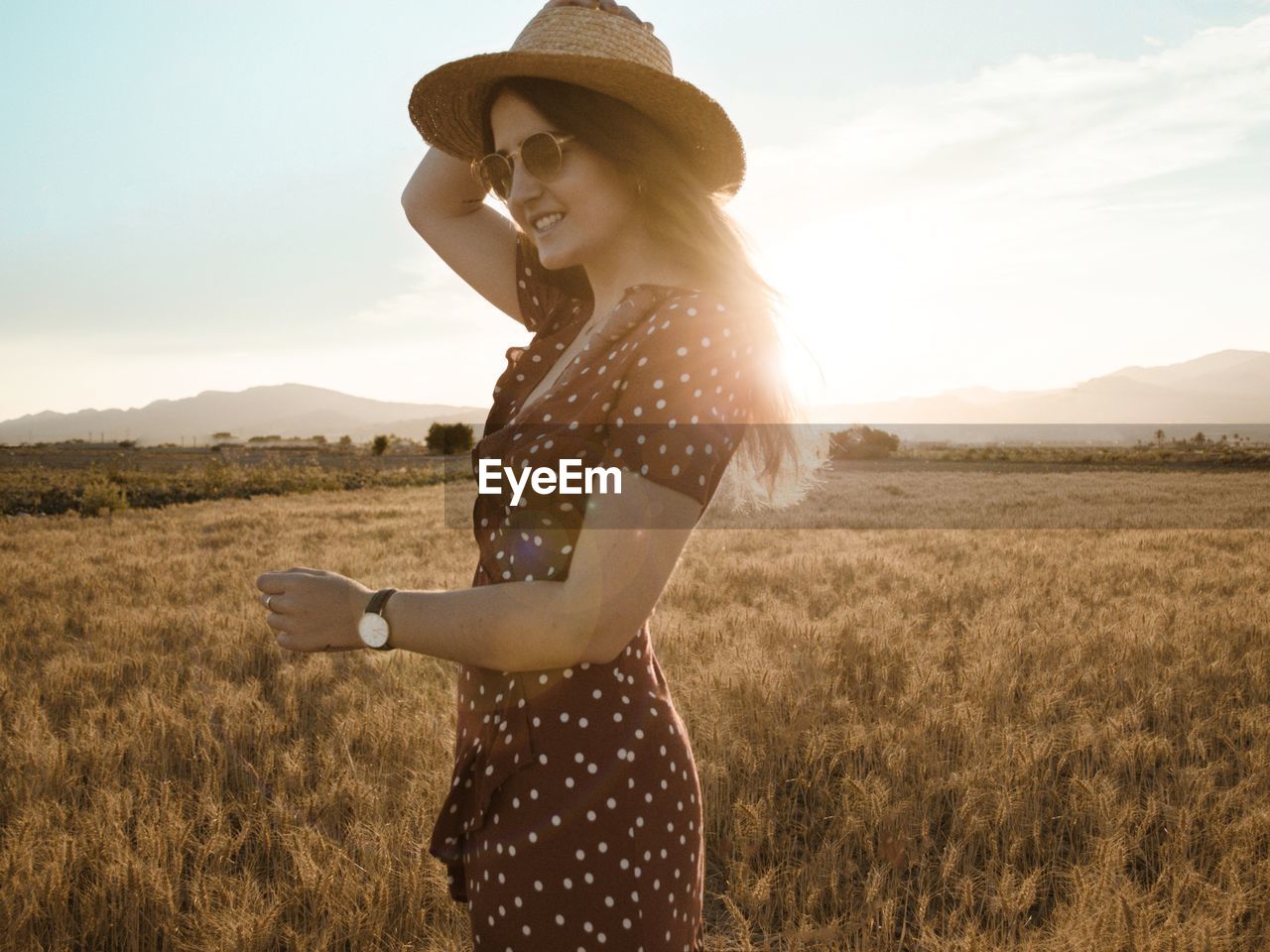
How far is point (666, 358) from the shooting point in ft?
3.82

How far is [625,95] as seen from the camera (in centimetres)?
135

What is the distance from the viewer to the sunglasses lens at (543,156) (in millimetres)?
1346

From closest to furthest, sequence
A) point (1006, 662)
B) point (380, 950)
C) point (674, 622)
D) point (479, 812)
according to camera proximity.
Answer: point (479, 812) → point (380, 950) → point (1006, 662) → point (674, 622)

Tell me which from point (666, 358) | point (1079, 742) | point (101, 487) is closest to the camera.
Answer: point (666, 358)

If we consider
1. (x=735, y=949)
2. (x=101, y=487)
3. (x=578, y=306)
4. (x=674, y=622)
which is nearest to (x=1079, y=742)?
(x=735, y=949)

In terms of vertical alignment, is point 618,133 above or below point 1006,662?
above

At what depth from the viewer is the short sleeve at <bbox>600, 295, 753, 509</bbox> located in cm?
111

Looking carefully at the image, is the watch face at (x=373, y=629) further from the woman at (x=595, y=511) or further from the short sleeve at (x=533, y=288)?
the short sleeve at (x=533, y=288)

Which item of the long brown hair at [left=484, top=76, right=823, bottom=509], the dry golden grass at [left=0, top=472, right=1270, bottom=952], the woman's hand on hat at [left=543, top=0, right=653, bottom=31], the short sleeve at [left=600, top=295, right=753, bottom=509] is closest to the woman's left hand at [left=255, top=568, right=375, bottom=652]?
the short sleeve at [left=600, top=295, right=753, bottom=509]

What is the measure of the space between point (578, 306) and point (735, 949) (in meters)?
2.45

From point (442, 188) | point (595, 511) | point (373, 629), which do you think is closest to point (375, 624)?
point (373, 629)

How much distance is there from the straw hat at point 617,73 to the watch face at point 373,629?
0.85 m

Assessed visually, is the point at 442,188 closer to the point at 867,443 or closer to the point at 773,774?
the point at 773,774

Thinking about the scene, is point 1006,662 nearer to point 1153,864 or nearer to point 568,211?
point 1153,864
